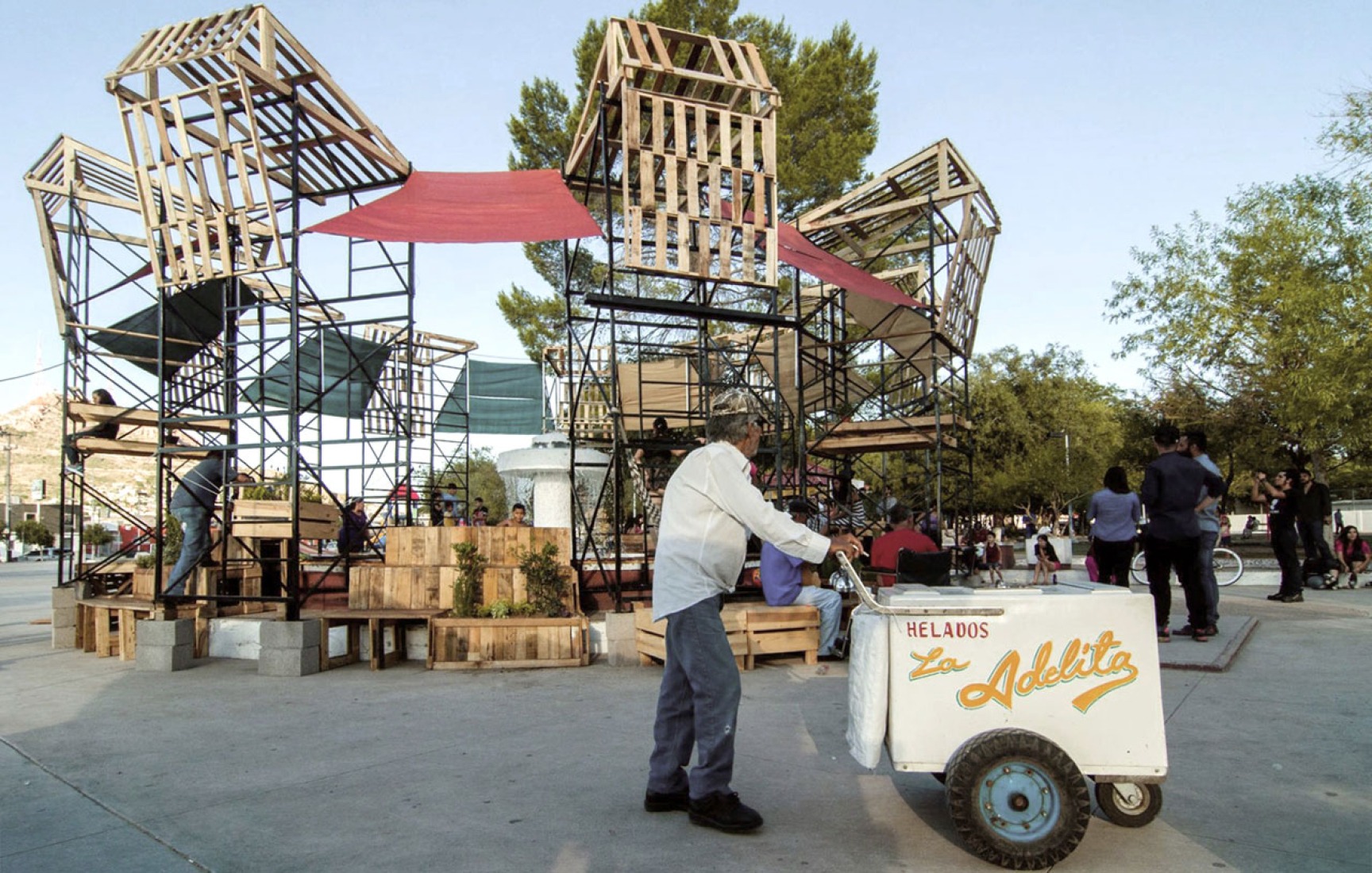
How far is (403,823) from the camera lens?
397cm

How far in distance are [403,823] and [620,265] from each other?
5570mm

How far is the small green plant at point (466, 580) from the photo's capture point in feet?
27.2

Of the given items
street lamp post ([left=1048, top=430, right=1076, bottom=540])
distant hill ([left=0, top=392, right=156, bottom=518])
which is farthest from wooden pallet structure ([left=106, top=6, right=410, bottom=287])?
distant hill ([left=0, top=392, right=156, bottom=518])

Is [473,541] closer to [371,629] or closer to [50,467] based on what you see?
[371,629]

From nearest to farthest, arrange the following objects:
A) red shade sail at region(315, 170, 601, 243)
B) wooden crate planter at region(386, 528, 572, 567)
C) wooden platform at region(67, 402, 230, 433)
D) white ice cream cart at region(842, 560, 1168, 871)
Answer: white ice cream cart at region(842, 560, 1168, 871)
red shade sail at region(315, 170, 601, 243)
wooden crate planter at region(386, 528, 572, 567)
wooden platform at region(67, 402, 230, 433)

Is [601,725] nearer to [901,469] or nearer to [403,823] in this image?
[403,823]

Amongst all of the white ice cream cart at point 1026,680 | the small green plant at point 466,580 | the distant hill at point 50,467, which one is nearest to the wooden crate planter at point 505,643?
the small green plant at point 466,580

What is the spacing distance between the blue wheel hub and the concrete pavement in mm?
212

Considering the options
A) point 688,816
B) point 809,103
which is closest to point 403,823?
point 688,816

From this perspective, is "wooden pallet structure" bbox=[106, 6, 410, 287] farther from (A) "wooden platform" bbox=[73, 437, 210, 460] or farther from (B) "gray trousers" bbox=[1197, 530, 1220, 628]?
(B) "gray trousers" bbox=[1197, 530, 1220, 628]

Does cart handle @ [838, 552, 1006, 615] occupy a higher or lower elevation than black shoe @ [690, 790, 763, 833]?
higher

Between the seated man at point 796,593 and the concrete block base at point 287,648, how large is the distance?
4.10 meters

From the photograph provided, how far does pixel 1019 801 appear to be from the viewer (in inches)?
135

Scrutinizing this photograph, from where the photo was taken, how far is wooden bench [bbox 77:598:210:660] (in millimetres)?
8984
